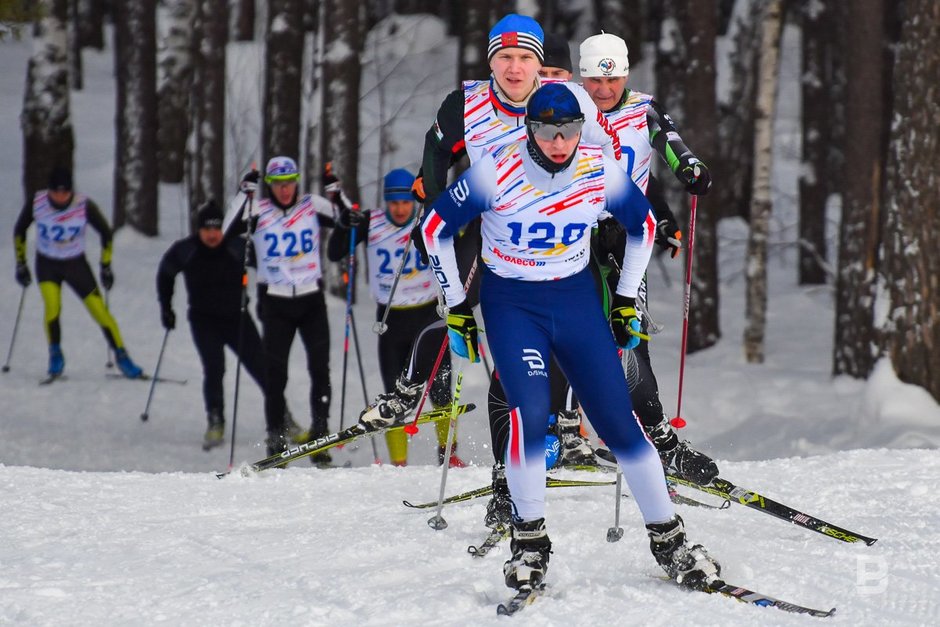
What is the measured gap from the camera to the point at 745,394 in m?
12.2

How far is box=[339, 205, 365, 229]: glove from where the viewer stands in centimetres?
910

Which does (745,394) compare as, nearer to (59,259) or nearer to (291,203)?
(291,203)

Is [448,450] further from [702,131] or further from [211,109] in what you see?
[211,109]

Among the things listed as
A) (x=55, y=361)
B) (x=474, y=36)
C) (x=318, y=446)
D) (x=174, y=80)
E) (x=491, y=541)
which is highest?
(x=474, y=36)

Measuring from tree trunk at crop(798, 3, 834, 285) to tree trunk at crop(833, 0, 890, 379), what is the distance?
6.38m

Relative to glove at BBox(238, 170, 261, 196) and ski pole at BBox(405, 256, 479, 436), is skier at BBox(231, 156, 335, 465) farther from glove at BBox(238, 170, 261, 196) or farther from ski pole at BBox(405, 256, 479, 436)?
ski pole at BBox(405, 256, 479, 436)

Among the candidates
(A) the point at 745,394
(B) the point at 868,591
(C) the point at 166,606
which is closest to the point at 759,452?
(A) the point at 745,394

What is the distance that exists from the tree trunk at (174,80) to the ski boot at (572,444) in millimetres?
16072

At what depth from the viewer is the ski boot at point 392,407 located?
707 centimetres

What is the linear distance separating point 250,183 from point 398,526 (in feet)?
14.0

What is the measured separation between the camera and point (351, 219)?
909cm

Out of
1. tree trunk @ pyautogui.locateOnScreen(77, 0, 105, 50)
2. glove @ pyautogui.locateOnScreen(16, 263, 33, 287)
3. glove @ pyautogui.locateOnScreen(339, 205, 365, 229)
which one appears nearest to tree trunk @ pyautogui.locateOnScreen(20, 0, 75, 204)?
glove @ pyautogui.locateOnScreen(16, 263, 33, 287)

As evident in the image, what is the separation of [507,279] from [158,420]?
7.59m

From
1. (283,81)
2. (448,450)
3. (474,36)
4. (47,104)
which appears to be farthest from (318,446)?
(47,104)
